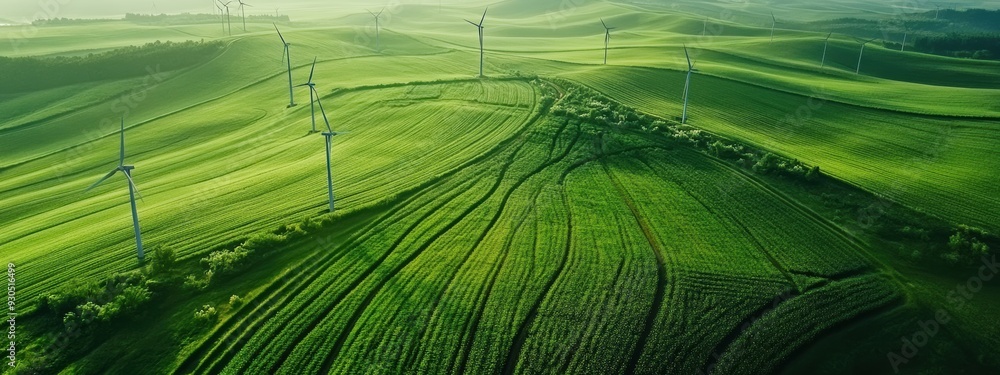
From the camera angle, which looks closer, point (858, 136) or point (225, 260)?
point (225, 260)

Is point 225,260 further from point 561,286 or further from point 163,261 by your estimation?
point 561,286

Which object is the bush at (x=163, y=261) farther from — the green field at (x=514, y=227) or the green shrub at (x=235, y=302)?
the green shrub at (x=235, y=302)

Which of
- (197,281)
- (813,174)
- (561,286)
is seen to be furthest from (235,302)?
(813,174)

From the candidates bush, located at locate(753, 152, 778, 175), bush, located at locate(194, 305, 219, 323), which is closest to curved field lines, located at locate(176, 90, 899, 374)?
bush, located at locate(194, 305, 219, 323)

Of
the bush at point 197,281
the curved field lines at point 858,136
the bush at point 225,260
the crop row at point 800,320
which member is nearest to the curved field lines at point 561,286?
the crop row at point 800,320

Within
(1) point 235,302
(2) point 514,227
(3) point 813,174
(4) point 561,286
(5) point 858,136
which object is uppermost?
(5) point 858,136

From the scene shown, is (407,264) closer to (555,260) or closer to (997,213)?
(555,260)
